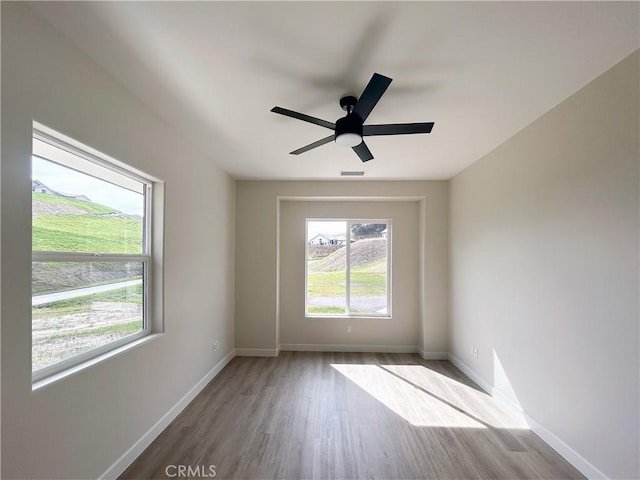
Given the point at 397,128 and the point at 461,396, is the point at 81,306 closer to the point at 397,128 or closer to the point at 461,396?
the point at 397,128

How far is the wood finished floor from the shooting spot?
1.98 metres

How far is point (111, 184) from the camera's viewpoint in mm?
2041

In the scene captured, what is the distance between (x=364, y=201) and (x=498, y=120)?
2.35 metres

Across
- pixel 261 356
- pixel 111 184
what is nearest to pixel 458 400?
pixel 261 356

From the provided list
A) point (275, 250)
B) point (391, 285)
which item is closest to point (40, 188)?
point (275, 250)

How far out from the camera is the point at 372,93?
1591 mm

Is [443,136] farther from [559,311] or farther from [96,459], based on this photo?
[96,459]

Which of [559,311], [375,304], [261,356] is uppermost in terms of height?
[559,311]

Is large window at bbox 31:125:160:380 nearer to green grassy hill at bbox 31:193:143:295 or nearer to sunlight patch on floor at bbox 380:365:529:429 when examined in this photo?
green grassy hill at bbox 31:193:143:295

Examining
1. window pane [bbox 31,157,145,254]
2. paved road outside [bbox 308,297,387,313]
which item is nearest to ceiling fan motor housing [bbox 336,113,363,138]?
window pane [bbox 31,157,145,254]

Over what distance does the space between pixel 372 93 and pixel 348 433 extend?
2579 millimetres

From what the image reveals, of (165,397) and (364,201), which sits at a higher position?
(364,201)

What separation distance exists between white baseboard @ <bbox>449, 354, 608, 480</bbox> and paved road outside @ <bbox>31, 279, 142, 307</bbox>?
347 cm

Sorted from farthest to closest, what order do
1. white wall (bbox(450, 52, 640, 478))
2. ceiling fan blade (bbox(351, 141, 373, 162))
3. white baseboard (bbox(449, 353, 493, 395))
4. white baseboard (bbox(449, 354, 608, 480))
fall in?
white baseboard (bbox(449, 353, 493, 395)) → ceiling fan blade (bbox(351, 141, 373, 162)) → white baseboard (bbox(449, 354, 608, 480)) → white wall (bbox(450, 52, 640, 478))
